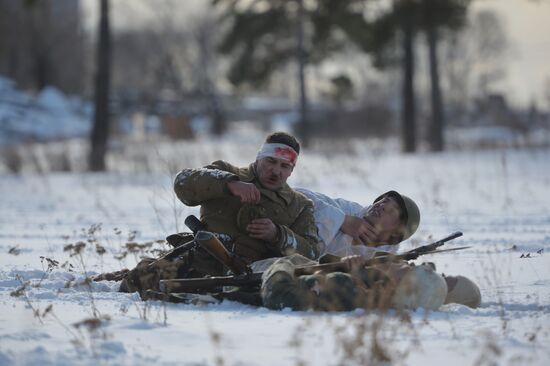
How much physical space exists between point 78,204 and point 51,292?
7.61 meters

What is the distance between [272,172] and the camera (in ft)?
19.2

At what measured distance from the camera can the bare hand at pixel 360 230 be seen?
5992 mm

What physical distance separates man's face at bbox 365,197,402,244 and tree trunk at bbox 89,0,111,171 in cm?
1549

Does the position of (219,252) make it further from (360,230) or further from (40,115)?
(40,115)

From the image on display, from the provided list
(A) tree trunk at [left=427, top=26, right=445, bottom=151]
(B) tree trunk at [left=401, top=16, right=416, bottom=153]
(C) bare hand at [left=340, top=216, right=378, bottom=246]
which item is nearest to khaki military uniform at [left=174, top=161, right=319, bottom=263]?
(C) bare hand at [left=340, top=216, right=378, bottom=246]

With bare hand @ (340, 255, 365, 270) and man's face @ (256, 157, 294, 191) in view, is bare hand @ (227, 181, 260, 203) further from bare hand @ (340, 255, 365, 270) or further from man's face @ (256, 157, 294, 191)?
bare hand @ (340, 255, 365, 270)

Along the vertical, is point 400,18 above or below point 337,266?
above

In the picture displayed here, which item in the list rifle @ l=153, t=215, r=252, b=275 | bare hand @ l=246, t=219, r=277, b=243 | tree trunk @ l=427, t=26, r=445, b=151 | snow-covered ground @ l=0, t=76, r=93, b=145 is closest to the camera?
rifle @ l=153, t=215, r=252, b=275

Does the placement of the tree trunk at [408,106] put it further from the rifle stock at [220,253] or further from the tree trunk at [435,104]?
the rifle stock at [220,253]

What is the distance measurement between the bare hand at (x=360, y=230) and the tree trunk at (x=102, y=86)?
1548 cm

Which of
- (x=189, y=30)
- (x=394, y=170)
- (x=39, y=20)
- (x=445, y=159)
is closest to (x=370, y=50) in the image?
(x=445, y=159)

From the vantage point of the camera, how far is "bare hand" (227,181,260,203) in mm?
5542

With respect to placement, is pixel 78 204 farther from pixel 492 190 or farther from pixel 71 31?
pixel 71 31

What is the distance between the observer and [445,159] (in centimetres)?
2345
